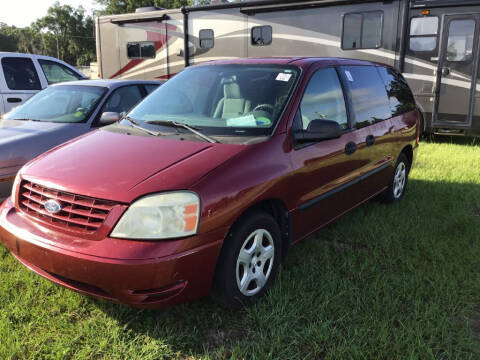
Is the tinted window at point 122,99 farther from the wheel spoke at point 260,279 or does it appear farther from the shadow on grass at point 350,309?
the wheel spoke at point 260,279

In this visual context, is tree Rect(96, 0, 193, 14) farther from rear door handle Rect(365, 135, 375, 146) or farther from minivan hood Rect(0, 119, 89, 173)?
rear door handle Rect(365, 135, 375, 146)

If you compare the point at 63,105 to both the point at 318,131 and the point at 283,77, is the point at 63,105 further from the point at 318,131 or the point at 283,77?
the point at 318,131

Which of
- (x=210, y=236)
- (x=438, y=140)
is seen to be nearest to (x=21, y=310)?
(x=210, y=236)

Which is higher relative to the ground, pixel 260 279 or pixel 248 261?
pixel 248 261

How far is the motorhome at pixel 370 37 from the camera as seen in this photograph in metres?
8.02

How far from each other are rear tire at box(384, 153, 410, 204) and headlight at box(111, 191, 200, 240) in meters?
3.31

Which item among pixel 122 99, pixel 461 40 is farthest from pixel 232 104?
pixel 461 40

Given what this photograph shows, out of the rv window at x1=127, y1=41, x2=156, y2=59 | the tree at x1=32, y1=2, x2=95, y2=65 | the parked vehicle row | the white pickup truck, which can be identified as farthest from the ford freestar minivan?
the tree at x1=32, y1=2, x2=95, y2=65

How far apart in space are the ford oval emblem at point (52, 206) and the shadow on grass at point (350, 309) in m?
0.78

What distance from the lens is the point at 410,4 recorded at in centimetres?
815

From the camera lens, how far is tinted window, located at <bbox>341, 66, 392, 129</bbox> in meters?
3.96

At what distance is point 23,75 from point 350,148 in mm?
6719

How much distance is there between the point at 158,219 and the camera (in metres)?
2.33

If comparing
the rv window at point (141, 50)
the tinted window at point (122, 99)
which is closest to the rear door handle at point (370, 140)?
the tinted window at point (122, 99)
